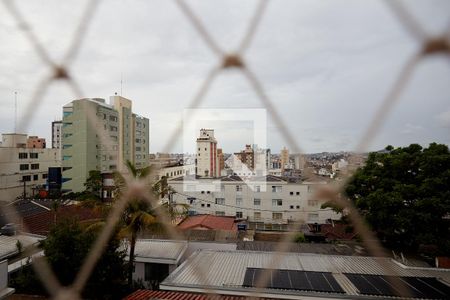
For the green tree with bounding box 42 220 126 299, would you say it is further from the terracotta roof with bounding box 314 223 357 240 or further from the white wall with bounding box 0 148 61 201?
the white wall with bounding box 0 148 61 201

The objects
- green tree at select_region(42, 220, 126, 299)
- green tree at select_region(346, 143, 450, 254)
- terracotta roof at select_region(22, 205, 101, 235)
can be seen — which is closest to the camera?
green tree at select_region(42, 220, 126, 299)

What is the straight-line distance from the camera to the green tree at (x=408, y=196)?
3.69 m

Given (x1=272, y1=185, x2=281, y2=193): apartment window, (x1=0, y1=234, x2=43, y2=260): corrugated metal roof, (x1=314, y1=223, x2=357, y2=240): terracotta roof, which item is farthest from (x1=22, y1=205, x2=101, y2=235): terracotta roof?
(x1=272, y1=185, x2=281, y2=193): apartment window

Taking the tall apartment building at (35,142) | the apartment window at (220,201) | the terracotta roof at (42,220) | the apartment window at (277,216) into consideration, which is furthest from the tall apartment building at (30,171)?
the apartment window at (277,216)

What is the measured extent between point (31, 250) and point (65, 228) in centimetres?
118

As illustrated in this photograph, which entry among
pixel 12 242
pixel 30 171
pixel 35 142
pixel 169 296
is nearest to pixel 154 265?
pixel 169 296

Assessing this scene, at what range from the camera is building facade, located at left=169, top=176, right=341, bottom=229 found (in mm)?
9969

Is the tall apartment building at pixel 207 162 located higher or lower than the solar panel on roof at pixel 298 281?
higher

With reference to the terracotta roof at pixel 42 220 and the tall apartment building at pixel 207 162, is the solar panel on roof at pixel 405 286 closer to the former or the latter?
the terracotta roof at pixel 42 220

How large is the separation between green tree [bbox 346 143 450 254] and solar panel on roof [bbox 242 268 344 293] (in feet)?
3.90

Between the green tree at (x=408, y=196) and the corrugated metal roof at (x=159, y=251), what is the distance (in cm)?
274

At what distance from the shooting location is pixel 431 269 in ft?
11.4

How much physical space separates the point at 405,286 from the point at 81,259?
3.36 metres

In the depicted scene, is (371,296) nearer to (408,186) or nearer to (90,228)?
(408,186)
